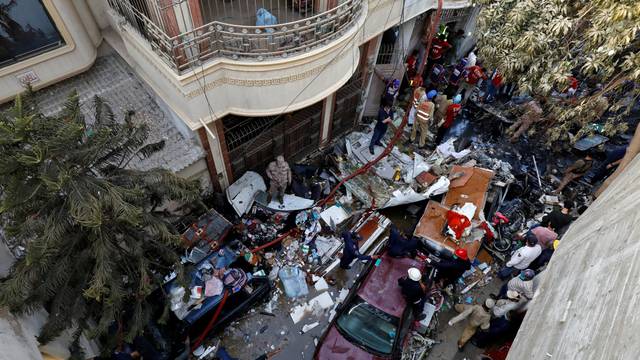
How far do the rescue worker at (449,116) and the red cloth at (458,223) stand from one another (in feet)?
9.47

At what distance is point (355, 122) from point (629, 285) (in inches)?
307

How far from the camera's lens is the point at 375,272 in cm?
692

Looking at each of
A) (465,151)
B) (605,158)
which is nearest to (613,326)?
(465,151)

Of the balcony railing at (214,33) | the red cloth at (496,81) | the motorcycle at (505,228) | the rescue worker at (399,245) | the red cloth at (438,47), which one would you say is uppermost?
the balcony railing at (214,33)

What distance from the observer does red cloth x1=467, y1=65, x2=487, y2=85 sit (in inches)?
401

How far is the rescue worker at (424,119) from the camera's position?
9203 mm

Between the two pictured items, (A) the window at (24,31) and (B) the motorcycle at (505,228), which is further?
(B) the motorcycle at (505,228)

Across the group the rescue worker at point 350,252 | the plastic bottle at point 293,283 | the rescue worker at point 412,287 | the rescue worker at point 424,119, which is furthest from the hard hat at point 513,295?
the rescue worker at point 424,119

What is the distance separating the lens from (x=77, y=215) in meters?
Result: 3.80

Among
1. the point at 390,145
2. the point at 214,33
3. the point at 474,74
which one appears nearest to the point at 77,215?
the point at 214,33

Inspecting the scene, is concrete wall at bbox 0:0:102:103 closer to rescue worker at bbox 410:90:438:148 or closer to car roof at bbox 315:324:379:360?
car roof at bbox 315:324:379:360

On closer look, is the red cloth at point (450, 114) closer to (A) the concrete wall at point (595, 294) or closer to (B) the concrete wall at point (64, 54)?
(A) the concrete wall at point (595, 294)

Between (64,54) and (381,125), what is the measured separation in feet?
21.6

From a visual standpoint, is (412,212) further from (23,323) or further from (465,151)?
(23,323)
